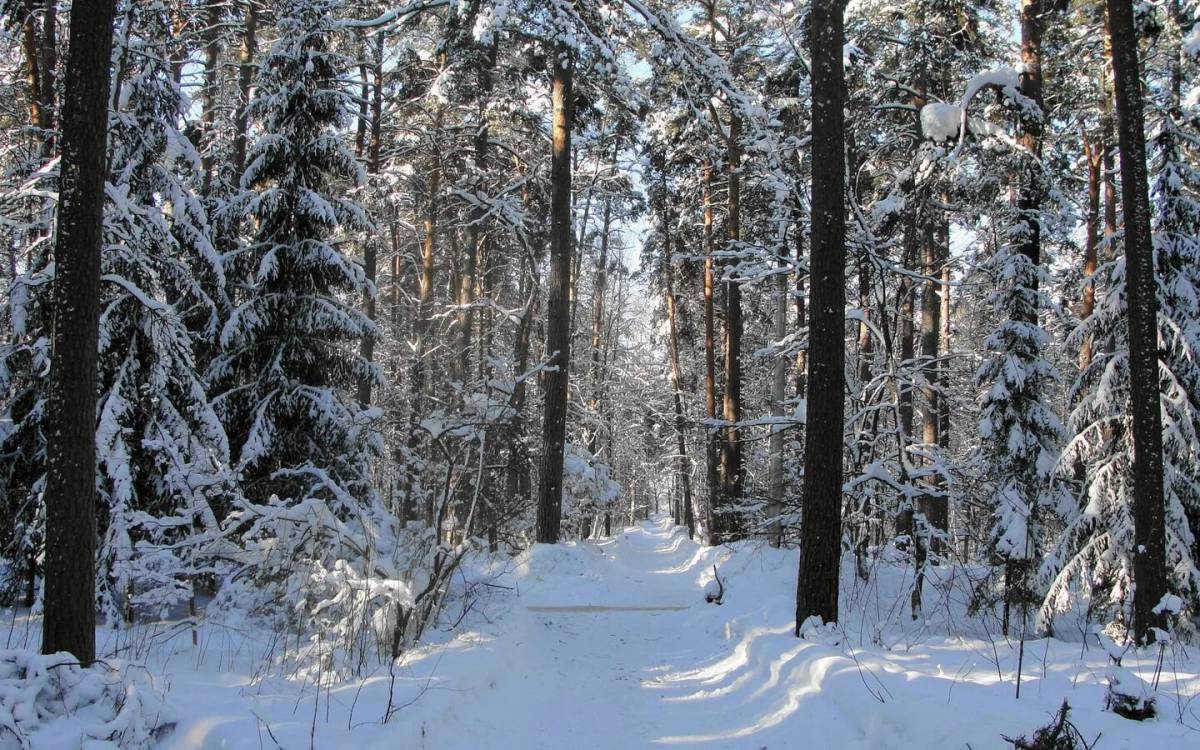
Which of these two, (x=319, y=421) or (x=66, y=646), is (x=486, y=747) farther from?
(x=319, y=421)

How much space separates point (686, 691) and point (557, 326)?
7.68 metres

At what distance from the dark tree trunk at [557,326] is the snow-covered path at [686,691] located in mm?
3668

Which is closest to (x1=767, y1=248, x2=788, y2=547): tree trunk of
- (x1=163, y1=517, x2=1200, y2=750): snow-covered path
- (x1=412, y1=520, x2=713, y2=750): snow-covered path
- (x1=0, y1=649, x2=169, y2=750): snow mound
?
(x1=412, y1=520, x2=713, y2=750): snow-covered path

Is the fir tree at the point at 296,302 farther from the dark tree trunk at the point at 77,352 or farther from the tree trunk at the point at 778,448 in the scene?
the tree trunk at the point at 778,448

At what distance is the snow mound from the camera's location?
3.36 m

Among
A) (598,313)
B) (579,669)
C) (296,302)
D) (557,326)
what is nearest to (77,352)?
(579,669)

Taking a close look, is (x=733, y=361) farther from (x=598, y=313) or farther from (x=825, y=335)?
(x=598, y=313)

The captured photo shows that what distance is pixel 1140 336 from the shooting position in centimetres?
832

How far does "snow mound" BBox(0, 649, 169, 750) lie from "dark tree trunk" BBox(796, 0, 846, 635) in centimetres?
568

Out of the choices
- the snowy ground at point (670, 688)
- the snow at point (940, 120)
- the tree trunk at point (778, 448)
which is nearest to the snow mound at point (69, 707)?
the snowy ground at point (670, 688)

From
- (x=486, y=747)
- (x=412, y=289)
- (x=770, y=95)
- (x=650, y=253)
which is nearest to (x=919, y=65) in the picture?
(x=770, y=95)

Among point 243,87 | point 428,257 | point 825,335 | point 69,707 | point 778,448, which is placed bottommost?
point 69,707

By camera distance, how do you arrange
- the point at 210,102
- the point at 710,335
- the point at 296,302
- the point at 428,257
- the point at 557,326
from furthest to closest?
the point at 710,335 → the point at 428,257 → the point at 210,102 → the point at 557,326 → the point at 296,302

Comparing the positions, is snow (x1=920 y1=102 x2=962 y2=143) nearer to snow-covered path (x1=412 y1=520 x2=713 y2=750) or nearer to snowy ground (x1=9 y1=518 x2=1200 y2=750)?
snowy ground (x1=9 y1=518 x2=1200 y2=750)
